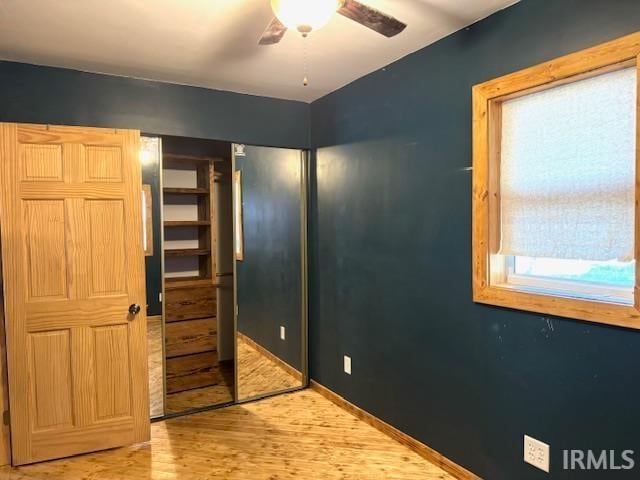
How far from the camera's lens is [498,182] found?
84.4 inches

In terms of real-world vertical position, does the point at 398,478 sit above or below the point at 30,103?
below

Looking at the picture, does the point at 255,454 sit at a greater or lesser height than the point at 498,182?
lesser

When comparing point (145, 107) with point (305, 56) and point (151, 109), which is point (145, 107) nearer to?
point (151, 109)

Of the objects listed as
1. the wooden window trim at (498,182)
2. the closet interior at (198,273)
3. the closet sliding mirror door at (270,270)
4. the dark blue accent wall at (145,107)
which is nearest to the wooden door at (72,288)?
the dark blue accent wall at (145,107)

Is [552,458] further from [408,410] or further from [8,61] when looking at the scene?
[8,61]

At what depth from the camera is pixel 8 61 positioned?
263 cm

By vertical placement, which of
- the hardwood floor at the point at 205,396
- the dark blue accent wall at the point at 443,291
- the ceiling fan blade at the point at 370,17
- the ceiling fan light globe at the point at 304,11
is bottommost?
the hardwood floor at the point at 205,396

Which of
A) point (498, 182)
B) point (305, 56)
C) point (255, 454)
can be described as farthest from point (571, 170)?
point (255, 454)

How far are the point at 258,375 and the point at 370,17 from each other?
301 centimetres

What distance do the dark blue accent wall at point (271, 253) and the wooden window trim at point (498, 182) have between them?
1.78 metres

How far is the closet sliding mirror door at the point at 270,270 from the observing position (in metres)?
3.63

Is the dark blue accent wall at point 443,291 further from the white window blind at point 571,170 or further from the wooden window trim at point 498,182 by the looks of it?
the white window blind at point 571,170

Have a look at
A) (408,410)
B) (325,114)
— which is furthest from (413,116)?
(408,410)

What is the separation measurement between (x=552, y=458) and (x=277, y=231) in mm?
2536
